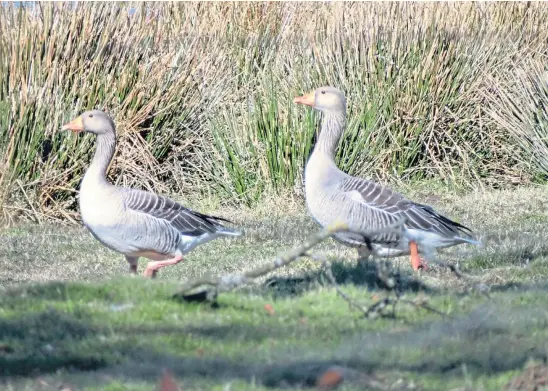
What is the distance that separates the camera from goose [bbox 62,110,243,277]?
9.35 m

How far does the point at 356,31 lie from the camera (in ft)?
57.6

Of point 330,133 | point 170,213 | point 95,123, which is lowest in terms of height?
point 170,213

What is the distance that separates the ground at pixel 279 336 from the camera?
4938 mm

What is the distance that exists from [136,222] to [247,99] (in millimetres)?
7898

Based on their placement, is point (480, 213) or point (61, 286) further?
point (480, 213)

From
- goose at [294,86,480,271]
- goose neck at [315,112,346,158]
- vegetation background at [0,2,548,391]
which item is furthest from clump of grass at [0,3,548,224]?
goose at [294,86,480,271]

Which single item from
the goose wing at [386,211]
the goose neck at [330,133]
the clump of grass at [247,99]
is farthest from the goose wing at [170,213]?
the clump of grass at [247,99]

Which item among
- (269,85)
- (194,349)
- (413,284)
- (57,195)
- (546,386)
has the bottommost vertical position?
(57,195)

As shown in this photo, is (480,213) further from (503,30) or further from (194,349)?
(194,349)

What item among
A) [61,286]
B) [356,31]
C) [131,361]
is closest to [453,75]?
[356,31]

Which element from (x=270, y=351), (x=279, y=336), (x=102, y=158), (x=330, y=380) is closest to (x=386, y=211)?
(x=102, y=158)

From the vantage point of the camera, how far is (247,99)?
1708 cm

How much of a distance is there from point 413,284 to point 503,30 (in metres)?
13.0

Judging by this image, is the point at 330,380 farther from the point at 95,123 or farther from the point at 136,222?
the point at 95,123
